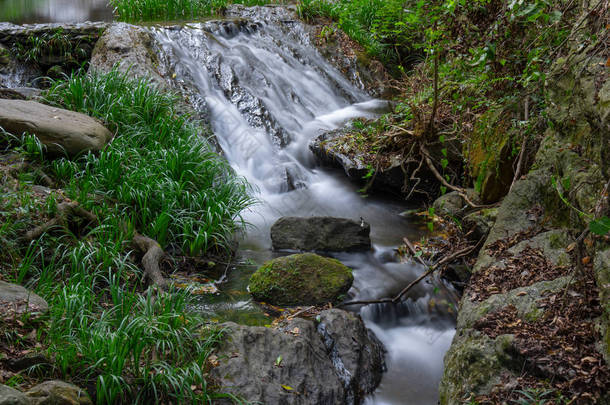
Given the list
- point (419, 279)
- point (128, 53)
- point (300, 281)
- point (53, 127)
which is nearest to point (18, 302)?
point (300, 281)

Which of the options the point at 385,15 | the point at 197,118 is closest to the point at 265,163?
→ the point at 197,118

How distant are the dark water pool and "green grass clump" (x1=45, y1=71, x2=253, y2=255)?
27.2 feet

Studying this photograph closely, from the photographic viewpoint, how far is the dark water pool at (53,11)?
13.2 metres

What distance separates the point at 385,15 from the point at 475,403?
35.3 ft

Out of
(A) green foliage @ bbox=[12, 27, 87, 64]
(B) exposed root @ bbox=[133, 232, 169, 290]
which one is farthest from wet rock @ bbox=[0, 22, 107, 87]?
(B) exposed root @ bbox=[133, 232, 169, 290]

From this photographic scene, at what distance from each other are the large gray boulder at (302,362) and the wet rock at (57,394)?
2.68ft

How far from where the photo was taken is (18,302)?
120 inches

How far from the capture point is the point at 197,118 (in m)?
7.14

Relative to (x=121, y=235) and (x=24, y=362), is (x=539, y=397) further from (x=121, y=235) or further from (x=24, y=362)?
(x=121, y=235)

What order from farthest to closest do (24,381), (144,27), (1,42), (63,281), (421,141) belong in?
1. (144,27)
2. (1,42)
3. (421,141)
4. (63,281)
5. (24,381)

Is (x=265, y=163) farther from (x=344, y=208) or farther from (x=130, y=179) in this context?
(x=130, y=179)

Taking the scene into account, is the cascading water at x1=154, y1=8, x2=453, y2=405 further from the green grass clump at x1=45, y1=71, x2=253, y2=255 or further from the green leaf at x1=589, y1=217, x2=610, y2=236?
the green leaf at x1=589, y1=217, x2=610, y2=236

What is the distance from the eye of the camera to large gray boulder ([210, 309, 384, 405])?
3.09m

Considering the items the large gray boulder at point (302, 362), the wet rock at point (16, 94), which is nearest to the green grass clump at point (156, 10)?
the wet rock at point (16, 94)
